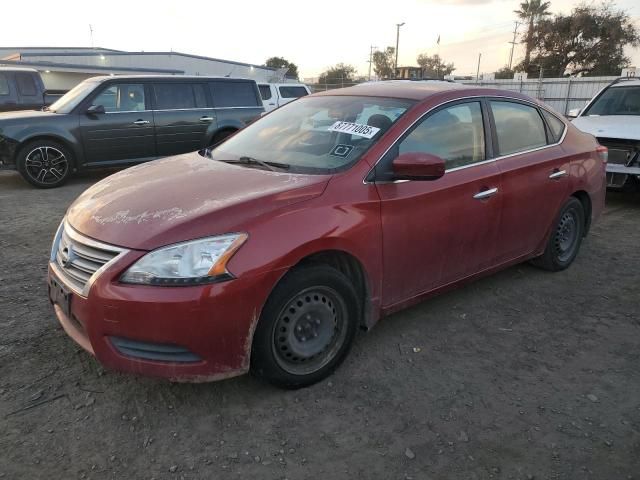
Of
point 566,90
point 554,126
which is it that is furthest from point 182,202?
point 566,90

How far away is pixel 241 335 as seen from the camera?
2506 mm

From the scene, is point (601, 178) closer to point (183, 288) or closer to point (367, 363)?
point (367, 363)

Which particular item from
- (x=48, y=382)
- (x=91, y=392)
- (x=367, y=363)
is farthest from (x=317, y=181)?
(x=48, y=382)

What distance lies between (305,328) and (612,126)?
6.49 meters

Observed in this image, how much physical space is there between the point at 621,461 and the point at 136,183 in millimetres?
2988

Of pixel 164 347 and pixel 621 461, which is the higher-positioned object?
pixel 164 347

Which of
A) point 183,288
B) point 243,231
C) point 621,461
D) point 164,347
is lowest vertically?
point 621,461

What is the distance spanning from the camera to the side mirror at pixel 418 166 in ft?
9.61

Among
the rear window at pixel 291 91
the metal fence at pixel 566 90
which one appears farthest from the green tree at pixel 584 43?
the rear window at pixel 291 91

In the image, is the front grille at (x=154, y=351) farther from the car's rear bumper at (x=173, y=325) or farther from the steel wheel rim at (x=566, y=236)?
the steel wheel rim at (x=566, y=236)

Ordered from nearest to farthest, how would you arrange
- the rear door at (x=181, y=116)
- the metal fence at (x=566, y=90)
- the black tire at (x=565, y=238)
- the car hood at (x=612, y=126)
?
the black tire at (x=565, y=238) → the car hood at (x=612, y=126) → the rear door at (x=181, y=116) → the metal fence at (x=566, y=90)

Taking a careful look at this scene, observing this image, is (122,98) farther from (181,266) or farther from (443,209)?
(181,266)

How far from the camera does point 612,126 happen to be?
7254 mm

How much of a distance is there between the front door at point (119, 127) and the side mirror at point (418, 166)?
6.60m
